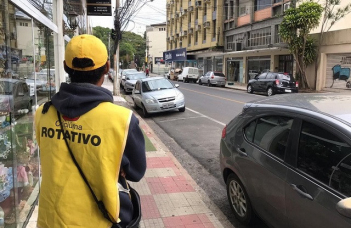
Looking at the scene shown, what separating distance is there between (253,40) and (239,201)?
1220 inches

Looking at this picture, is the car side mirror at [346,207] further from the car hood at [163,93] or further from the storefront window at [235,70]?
the storefront window at [235,70]

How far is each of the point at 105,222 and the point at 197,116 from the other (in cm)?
1050

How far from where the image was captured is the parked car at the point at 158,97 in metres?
12.3

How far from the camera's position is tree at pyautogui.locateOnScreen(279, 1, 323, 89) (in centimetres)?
2062

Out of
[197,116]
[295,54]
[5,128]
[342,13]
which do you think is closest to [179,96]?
[197,116]

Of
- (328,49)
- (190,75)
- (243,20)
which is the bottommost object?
(190,75)

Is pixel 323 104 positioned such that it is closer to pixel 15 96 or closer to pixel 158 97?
pixel 15 96

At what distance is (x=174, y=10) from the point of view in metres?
64.1

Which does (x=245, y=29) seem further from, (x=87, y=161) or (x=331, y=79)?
(x=87, y=161)

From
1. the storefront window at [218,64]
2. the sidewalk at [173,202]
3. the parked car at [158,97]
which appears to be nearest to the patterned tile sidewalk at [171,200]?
the sidewalk at [173,202]

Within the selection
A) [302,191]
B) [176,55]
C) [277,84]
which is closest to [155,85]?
[277,84]

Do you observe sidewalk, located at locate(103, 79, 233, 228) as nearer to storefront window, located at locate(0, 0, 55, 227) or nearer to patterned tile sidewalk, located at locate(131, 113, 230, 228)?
patterned tile sidewalk, located at locate(131, 113, 230, 228)

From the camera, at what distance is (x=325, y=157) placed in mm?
2619

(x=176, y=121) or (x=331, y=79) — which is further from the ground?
(x=331, y=79)
